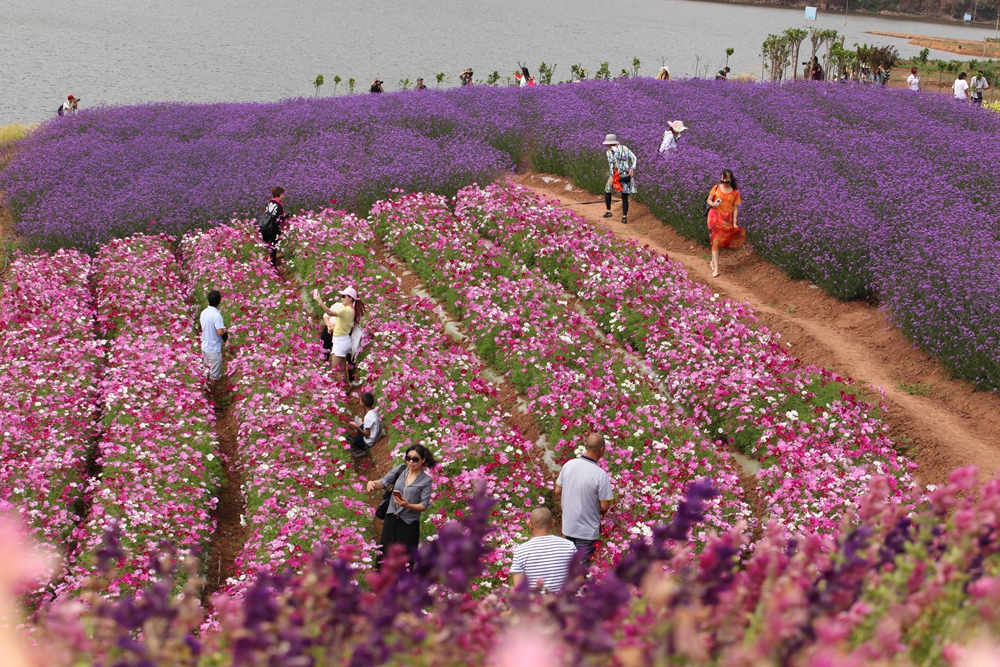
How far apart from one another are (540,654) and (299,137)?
25.7 metres

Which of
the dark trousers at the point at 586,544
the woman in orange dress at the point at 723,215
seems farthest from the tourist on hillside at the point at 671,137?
the dark trousers at the point at 586,544

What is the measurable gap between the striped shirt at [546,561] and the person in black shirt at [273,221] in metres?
12.2

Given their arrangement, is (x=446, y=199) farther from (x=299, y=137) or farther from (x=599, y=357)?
(x=599, y=357)

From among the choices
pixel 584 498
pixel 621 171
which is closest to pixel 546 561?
pixel 584 498

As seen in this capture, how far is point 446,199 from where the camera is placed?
892 inches

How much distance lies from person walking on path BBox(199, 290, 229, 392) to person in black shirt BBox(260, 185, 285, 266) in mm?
4476

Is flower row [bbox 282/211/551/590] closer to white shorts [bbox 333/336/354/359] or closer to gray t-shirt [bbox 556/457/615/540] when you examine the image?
white shorts [bbox 333/336/354/359]

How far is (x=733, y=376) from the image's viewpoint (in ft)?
44.0

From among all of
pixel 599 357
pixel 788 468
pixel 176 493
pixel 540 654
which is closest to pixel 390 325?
pixel 599 357

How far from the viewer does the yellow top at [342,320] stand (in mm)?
14859

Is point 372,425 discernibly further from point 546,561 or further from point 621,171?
point 621,171

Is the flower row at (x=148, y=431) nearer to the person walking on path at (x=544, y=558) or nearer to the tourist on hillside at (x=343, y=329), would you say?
the tourist on hillside at (x=343, y=329)

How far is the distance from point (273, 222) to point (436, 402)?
306 inches

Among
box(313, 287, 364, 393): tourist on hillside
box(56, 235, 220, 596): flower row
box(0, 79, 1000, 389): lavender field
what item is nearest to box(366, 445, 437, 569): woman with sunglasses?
box(56, 235, 220, 596): flower row
